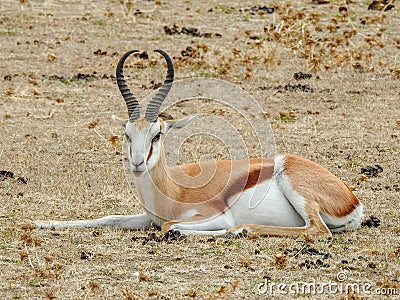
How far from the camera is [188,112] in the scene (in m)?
12.7

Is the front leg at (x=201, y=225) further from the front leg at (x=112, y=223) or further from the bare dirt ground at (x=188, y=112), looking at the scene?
the front leg at (x=112, y=223)

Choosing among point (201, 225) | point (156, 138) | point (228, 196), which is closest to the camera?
point (201, 225)

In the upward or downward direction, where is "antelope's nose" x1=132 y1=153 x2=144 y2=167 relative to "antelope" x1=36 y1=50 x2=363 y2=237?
upward

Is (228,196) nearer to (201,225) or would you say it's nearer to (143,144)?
(201,225)

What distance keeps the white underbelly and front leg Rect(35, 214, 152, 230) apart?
792 millimetres

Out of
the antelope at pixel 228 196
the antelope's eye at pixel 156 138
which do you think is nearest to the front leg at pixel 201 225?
the antelope at pixel 228 196

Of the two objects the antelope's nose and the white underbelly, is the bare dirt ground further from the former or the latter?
the antelope's nose

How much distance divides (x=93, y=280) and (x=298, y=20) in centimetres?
1173

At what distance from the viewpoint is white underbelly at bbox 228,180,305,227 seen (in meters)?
7.79

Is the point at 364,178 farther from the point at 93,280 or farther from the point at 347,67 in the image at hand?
the point at 347,67

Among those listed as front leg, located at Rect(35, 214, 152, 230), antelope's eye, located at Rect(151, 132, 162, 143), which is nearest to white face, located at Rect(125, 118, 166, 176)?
antelope's eye, located at Rect(151, 132, 162, 143)
